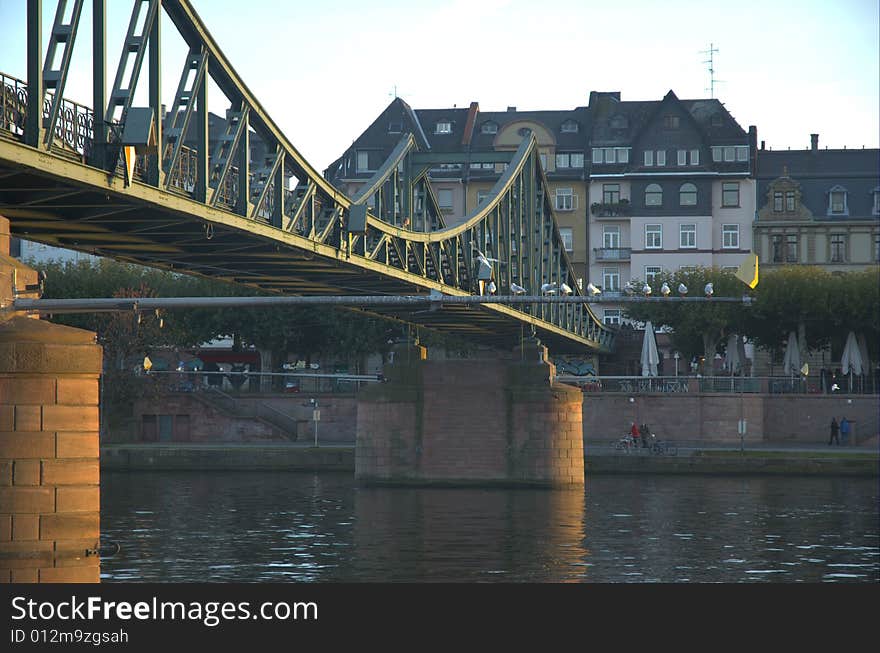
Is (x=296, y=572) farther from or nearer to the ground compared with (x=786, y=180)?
nearer to the ground

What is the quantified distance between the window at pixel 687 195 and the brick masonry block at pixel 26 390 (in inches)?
3939

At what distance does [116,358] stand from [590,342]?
1182 inches

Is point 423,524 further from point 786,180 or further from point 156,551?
point 786,180

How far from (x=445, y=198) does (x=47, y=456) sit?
104 metres

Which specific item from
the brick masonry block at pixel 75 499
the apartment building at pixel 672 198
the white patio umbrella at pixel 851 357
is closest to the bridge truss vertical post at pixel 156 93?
the brick masonry block at pixel 75 499

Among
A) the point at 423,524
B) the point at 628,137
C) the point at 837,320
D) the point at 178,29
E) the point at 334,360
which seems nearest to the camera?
the point at 178,29

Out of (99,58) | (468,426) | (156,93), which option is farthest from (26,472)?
(468,426)

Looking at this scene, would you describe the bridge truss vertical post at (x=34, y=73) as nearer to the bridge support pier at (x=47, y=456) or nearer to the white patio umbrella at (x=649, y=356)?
the bridge support pier at (x=47, y=456)

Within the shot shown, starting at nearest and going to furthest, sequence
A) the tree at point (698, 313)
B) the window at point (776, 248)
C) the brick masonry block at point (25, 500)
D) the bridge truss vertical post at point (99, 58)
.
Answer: the brick masonry block at point (25, 500)
the bridge truss vertical post at point (99, 58)
the tree at point (698, 313)
the window at point (776, 248)

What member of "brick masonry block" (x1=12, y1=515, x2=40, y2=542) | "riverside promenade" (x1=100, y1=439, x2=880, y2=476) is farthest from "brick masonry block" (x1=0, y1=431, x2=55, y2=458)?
"riverside promenade" (x1=100, y1=439, x2=880, y2=476)

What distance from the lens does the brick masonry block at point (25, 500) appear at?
95.7 ft

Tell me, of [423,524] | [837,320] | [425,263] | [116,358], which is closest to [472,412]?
[425,263]

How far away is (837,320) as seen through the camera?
103000 millimetres

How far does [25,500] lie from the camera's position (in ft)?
95.9
